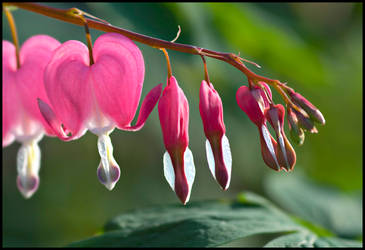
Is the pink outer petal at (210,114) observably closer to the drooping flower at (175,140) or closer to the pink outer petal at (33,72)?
the drooping flower at (175,140)

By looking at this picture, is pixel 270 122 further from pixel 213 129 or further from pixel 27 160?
pixel 27 160

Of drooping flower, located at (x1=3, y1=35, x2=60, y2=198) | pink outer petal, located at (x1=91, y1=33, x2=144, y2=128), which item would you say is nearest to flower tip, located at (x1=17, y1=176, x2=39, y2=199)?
drooping flower, located at (x1=3, y1=35, x2=60, y2=198)

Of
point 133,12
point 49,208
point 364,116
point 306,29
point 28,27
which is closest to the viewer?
point 133,12

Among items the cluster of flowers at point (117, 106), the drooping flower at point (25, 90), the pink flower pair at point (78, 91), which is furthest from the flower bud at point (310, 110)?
the drooping flower at point (25, 90)

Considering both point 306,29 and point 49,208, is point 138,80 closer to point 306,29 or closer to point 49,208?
point 306,29

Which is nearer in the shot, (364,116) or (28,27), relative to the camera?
(28,27)

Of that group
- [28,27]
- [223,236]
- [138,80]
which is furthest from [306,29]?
[138,80]
